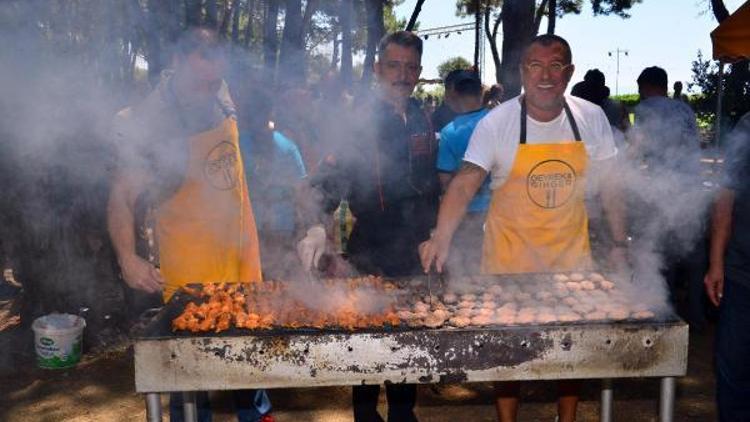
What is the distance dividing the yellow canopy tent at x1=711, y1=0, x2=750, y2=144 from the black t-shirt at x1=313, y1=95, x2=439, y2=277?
17.8 ft

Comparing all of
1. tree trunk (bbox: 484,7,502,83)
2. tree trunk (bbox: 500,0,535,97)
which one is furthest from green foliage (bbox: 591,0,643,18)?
tree trunk (bbox: 500,0,535,97)

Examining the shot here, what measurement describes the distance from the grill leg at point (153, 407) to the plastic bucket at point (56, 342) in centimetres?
269

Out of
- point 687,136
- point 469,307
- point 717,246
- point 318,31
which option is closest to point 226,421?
point 469,307

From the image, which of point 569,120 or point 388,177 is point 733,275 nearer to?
point 569,120

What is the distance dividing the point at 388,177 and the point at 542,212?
2.93 feet

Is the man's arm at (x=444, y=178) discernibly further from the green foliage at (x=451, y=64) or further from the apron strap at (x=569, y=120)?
the green foliage at (x=451, y=64)

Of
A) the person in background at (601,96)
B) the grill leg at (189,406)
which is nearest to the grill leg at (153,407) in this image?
the grill leg at (189,406)

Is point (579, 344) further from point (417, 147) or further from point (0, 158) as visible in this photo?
point (0, 158)

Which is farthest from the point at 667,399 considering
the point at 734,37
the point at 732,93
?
the point at 732,93

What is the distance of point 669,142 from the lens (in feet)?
18.8

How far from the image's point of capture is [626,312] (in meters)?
2.49

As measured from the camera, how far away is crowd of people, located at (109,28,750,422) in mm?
3027

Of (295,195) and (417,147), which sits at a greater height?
(417,147)

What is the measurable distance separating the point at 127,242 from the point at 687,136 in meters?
4.84
